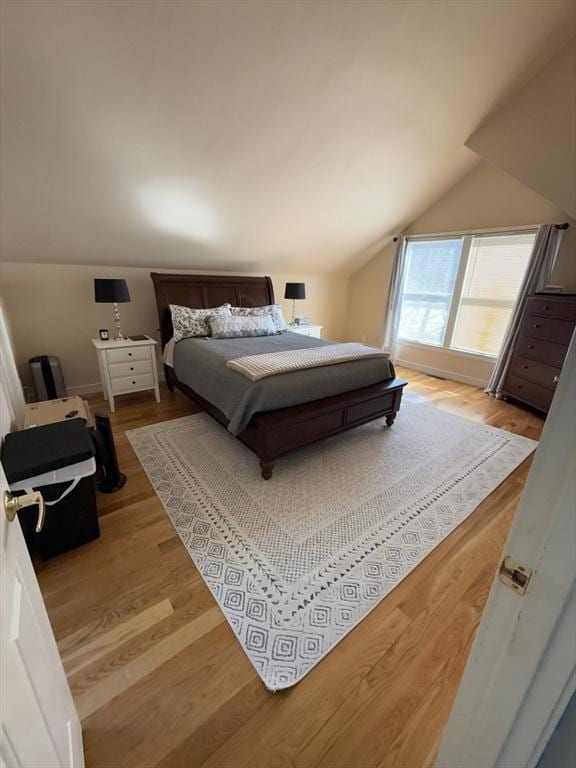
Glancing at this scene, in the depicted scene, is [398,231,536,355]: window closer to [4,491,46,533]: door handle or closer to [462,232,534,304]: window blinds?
[462,232,534,304]: window blinds

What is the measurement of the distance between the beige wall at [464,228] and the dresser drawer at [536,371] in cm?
58

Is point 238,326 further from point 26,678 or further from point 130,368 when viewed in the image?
point 26,678

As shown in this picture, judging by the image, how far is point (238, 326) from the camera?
11.3 ft

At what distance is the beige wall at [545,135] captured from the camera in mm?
2232

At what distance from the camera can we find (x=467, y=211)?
4059mm

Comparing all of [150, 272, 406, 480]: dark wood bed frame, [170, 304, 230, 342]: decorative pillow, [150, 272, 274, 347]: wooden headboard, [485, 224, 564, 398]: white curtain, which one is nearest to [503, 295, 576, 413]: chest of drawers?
[485, 224, 564, 398]: white curtain

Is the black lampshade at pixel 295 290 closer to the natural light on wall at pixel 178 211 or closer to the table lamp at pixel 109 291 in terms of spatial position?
the natural light on wall at pixel 178 211

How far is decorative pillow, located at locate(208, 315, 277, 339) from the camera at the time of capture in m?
3.38

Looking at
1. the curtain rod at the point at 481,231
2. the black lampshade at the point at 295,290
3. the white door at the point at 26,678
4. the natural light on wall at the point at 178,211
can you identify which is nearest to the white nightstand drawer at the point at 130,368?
the natural light on wall at the point at 178,211

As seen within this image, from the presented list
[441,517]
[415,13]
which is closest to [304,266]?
[415,13]

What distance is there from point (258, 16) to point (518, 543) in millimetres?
2624

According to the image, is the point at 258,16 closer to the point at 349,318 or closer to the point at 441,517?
the point at 441,517

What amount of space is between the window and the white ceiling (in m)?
1.05

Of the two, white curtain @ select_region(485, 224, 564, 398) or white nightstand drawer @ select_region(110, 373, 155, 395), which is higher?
white curtain @ select_region(485, 224, 564, 398)
